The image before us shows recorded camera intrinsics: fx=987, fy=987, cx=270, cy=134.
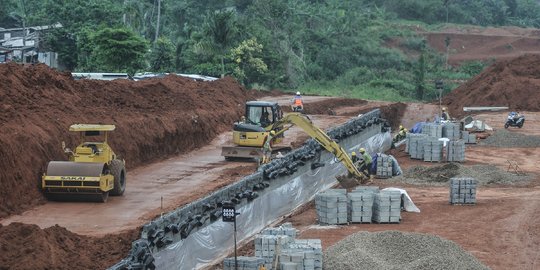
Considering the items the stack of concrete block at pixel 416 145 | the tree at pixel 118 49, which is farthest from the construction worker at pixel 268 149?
the tree at pixel 118 49

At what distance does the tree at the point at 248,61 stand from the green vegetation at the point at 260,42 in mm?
93

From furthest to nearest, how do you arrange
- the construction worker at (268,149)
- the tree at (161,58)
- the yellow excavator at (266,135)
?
the tree at (161,58), the construction worker at (268,149), the yellow excavator at (266,135)

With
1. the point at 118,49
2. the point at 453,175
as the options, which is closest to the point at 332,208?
the point at 453,175

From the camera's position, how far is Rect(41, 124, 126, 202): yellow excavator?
30.0 meters

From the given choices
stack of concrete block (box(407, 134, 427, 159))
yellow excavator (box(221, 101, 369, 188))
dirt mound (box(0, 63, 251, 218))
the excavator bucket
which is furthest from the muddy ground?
dirt mound (box(0, 63, 251, 218))

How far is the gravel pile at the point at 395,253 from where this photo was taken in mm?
24047

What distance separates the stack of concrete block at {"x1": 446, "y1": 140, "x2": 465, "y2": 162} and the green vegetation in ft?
82.3

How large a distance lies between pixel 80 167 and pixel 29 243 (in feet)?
26.3

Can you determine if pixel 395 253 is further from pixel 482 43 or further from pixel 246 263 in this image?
pixel 482 43

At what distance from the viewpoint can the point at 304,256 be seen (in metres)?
22.9

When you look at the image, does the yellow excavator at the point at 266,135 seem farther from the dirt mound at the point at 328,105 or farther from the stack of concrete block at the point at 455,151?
the dirt mound at the point at 328,105

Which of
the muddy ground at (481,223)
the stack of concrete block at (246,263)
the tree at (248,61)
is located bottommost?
the muddy ground at (481,223)

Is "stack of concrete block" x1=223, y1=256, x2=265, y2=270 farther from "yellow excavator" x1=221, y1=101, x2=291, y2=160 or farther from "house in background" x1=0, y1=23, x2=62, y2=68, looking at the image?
"house in background" x1=0, y1=23, x2=62, y2=68

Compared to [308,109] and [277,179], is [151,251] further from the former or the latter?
[308,109]
